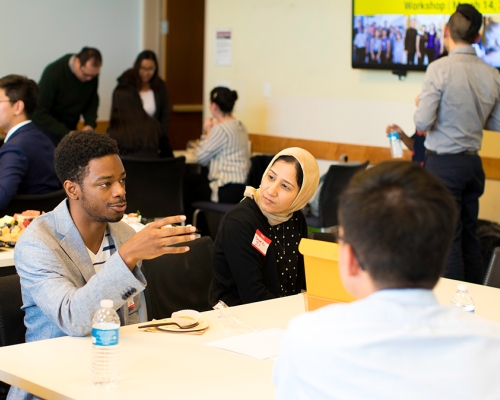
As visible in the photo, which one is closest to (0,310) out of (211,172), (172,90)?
(211,172)

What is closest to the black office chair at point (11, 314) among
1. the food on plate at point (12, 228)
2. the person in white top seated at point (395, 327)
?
the food on plate at point (12, 228)

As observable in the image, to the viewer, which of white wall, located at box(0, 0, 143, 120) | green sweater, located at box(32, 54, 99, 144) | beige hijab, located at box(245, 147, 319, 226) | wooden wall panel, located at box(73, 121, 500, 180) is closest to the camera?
beige hijab, located at box(245, 147, 319, 226)

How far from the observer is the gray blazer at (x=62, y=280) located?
201 centimetres

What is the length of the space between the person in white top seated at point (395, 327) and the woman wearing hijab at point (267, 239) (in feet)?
5.27

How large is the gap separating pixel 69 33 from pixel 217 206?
2.87 m

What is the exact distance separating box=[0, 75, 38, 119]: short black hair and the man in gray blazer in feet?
6.90

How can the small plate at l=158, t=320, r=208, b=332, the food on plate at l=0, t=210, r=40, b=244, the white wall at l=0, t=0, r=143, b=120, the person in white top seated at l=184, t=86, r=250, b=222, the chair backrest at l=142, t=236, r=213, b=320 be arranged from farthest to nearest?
the white wall at l=0, t=0, r=143, b=120, the person in white top seated at l=184, t=86, r=250, b=222, the food on plate at l=0, t=210, r=40, b=244, the chair backrest at l=142, t=236, r=213, b=320, the small plate at l=158, t=320, r=208, b=332

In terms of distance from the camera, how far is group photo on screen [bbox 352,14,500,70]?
17.6ft

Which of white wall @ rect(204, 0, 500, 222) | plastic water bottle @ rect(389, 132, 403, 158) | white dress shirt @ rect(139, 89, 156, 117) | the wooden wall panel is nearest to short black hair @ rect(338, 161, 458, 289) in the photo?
plastic water bottle @ rect(389, 132, 403, 158)

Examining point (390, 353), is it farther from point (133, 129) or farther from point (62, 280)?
point (133, 129)

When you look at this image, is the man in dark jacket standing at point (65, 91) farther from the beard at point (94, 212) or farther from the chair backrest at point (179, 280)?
the beard at point (94, 212)

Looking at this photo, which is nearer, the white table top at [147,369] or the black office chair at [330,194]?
the white table top at [147,369]

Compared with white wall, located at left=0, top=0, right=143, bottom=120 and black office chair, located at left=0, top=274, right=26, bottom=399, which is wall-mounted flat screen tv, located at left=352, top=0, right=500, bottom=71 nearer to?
white wall, located at left=0, top=0, right=143, bottom=120

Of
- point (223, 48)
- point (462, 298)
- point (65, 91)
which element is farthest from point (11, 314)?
point (223, 48)
